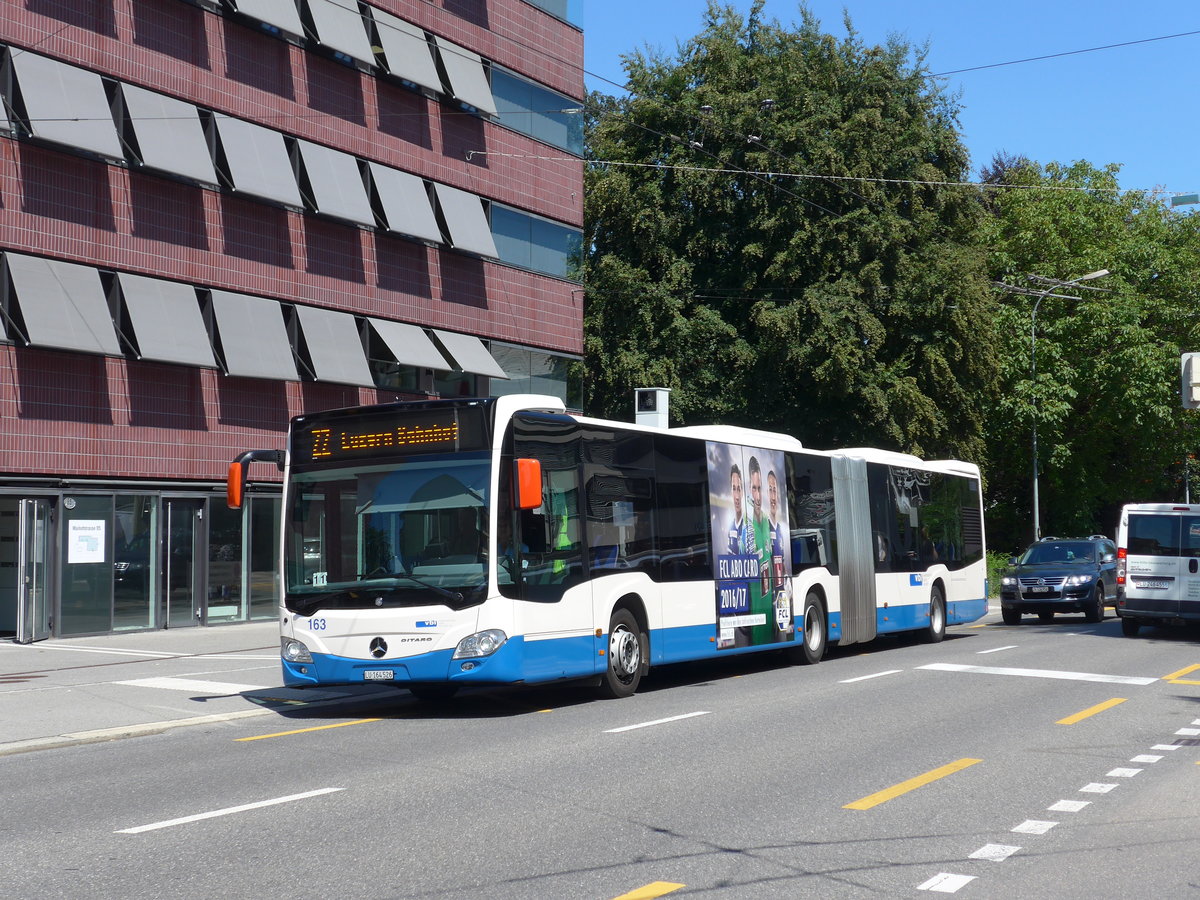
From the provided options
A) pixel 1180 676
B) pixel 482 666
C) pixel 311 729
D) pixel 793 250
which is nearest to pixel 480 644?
pixel 482 666

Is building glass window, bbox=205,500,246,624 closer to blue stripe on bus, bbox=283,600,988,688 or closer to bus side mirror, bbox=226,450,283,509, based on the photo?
blue stripe on bus, bbox=283,600,988,688

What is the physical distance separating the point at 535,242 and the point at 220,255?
1080 centimetres

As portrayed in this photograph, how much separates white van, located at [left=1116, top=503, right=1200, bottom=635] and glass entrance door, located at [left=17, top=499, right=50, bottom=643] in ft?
58.8

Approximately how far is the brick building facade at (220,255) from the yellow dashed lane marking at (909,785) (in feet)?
56.7

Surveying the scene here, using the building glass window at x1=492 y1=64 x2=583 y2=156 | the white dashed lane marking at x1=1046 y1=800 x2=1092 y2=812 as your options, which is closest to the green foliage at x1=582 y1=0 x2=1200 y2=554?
the building glass window at x1=492 y1=64 x2=583 y2=156

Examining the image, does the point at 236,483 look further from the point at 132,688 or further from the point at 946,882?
the point at 946,882

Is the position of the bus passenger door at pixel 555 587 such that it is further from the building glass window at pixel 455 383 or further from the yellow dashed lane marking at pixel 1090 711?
the building glass window at pixel 455 383

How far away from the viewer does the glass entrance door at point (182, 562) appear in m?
25.9

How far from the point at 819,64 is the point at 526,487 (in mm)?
30958

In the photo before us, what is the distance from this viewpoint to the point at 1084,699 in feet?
46.9

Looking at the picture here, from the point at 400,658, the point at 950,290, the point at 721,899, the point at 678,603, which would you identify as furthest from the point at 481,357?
the point at 721,899

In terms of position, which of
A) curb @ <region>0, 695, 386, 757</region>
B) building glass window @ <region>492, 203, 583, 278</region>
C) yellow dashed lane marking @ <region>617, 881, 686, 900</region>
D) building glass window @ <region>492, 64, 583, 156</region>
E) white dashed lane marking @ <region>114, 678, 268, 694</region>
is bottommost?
yellow dashed lane marking @ <region>617, 881, 686, 900</region>

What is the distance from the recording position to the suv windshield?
101 ft

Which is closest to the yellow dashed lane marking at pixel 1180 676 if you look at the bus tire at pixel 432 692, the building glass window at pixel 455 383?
the bus tire at pixel 432 692
